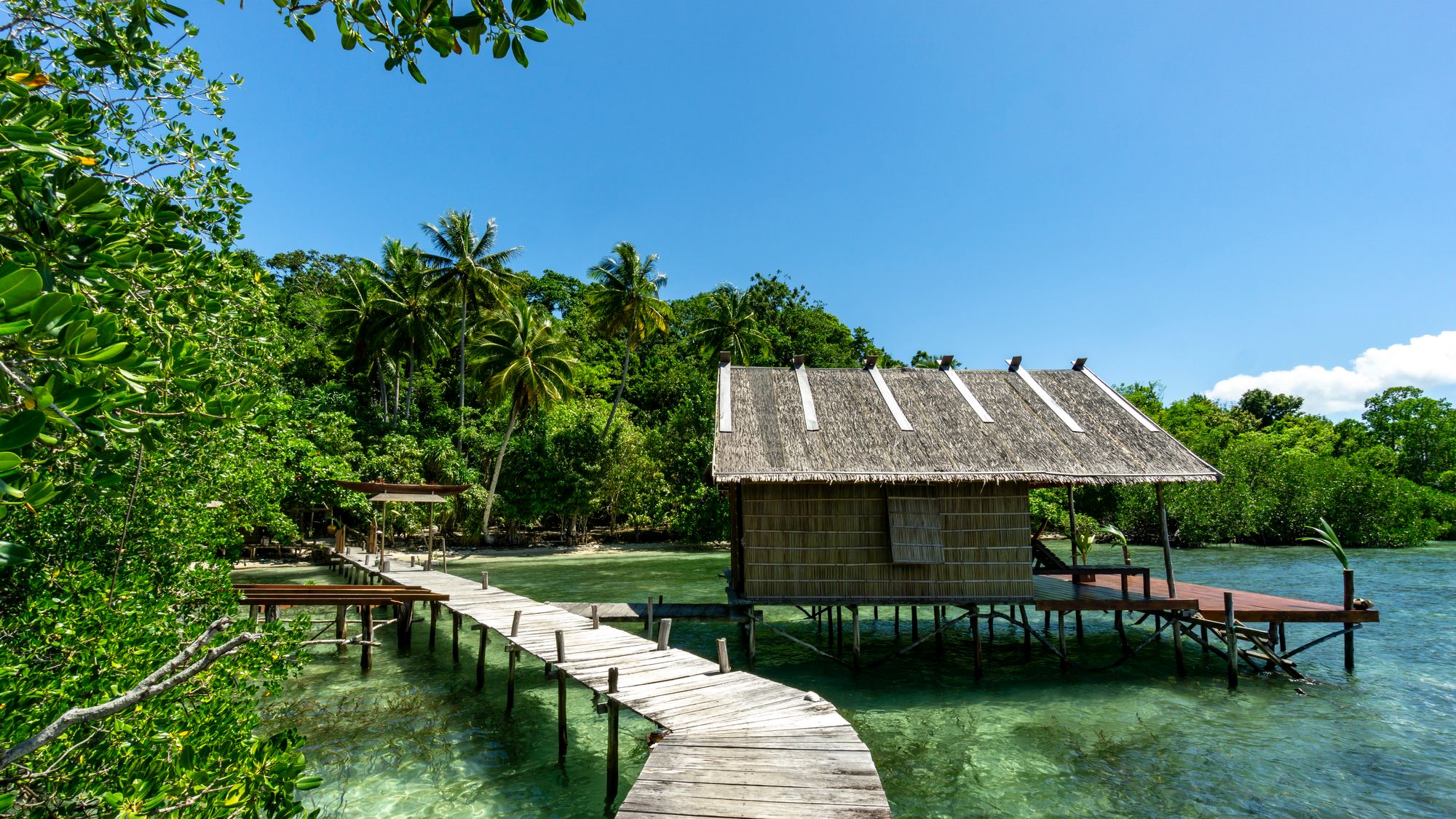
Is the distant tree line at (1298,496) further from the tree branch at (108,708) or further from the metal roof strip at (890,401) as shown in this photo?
the tree branch at (108,708)

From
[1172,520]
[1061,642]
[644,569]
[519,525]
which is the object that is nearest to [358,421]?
[519,525]

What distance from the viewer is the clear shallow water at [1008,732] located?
24.3 feet

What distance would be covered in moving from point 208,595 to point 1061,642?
1272cm

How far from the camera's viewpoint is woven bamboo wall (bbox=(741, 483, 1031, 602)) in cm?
1175

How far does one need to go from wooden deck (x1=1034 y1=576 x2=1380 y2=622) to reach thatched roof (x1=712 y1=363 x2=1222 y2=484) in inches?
77.9

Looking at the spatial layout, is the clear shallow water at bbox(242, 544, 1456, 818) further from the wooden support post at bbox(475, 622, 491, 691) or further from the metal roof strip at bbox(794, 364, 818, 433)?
the metal roof strip at bbox(794, 364, 818, 433)

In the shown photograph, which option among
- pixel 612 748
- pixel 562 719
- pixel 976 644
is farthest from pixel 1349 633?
pixel 562 719

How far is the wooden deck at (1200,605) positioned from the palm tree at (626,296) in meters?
24.3

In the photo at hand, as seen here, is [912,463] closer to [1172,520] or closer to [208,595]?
[208,595]

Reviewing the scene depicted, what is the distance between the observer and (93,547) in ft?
22.8

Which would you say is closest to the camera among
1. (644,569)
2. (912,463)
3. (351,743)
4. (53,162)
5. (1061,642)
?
(53,162)

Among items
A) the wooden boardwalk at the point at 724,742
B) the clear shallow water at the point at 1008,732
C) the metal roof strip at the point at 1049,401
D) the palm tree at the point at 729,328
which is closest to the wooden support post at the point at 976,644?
the clear shallow water at the point at 1008,732

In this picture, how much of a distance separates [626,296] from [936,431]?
930 inches

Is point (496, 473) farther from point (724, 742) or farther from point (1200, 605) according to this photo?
point (724, 742)
